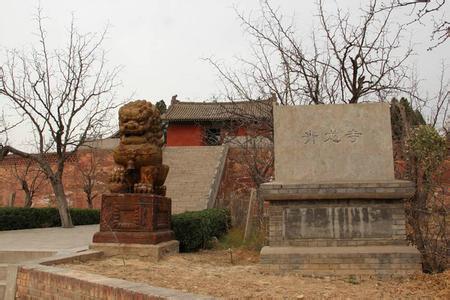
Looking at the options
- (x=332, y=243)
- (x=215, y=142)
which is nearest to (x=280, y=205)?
(x=332, y=243)

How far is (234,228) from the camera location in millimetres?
11742

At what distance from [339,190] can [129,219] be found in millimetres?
3237

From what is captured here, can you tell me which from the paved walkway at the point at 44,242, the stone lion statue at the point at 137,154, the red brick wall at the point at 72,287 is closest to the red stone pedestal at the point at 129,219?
the stone lion statue at the point at 137,154

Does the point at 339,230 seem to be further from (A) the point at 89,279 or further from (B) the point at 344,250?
(A) the point at 89,279

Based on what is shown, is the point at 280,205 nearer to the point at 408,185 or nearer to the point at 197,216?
the point at 408,185

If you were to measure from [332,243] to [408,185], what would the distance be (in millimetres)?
1253

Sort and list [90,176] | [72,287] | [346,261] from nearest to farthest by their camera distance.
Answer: [72,287]
[346,261]
[90,176]

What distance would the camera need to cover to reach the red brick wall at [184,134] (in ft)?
90.9

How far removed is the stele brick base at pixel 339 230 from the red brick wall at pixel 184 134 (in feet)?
70.4

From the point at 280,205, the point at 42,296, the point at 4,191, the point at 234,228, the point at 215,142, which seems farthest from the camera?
the point at 215,142

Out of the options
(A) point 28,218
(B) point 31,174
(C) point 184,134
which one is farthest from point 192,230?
(C) point 184,134

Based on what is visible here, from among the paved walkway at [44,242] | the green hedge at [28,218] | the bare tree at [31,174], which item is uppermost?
the bare tree at [31,174]

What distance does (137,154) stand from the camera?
733 centimetres

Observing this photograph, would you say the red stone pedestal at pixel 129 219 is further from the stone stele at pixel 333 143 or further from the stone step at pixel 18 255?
the stone stele at pixel 333 143
